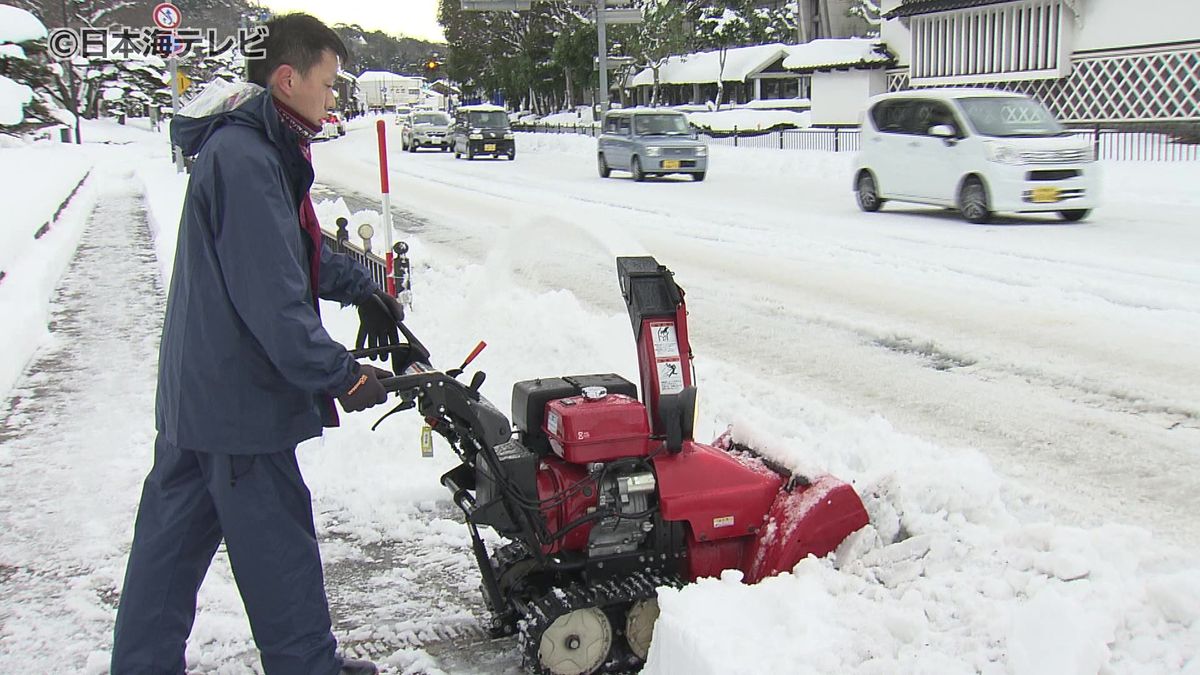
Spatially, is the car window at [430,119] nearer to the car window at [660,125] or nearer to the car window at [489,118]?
the car window at [489,118]

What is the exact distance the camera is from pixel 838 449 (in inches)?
184

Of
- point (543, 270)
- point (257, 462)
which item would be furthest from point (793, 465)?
point (543, 270)

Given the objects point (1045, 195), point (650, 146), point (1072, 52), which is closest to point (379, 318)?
point (1045, 195)

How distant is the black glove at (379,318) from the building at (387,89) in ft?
493

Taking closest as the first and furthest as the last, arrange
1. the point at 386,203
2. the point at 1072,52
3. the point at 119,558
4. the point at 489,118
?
the point at 119,558 → the point at 386,203 → the point at 1072,52 → the point at 489,118

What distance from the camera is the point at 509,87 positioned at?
230ft

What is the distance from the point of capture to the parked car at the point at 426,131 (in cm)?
3959

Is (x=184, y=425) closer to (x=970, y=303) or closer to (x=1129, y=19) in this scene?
(x=970, y=303)

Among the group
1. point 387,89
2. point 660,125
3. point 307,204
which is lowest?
point 307,204

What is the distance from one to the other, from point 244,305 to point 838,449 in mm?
2886

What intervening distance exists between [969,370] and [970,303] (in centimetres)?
212

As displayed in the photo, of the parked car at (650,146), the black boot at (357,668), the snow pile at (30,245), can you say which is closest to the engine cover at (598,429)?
the black boot at (357,668)

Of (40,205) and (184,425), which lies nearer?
(184,425)

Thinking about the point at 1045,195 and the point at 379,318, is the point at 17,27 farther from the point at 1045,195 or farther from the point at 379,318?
the point at 379,318
